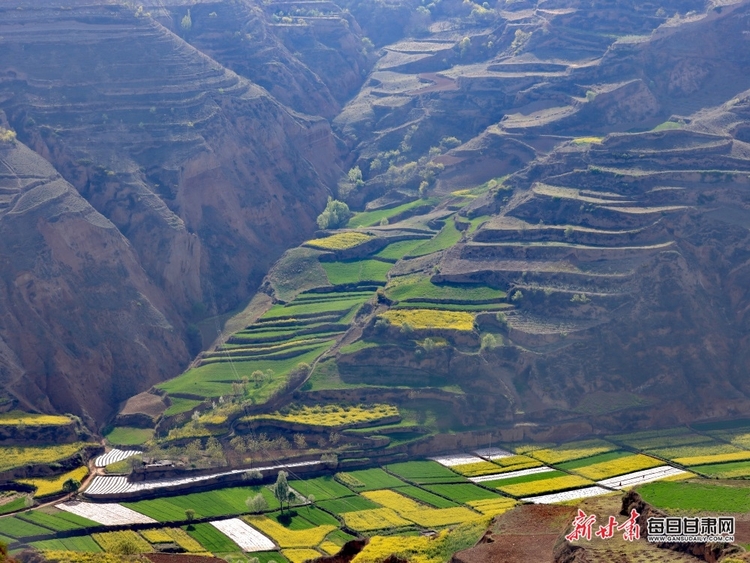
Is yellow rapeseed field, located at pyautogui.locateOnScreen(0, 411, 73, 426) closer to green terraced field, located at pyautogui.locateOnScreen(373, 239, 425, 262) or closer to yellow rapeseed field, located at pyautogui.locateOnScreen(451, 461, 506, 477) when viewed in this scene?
yellow rapeseed field, located at pyautogui.locateOnScreen(451, 461, 506, 477)

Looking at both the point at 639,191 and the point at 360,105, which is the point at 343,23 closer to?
the point at 360,105

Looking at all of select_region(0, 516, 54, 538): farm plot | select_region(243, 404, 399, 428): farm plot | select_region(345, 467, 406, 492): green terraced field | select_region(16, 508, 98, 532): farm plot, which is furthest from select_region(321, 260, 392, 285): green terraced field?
select_region(0, 516, 54, 538): farm plot

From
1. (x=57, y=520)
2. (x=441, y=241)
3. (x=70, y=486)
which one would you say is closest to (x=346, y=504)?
(x=57, y=520)

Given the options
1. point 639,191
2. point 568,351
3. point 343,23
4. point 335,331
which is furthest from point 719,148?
point 343,23

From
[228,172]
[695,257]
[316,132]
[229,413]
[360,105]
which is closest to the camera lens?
[229,413]

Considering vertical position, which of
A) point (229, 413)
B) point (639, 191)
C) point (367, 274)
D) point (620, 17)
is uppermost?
point (620, 17)

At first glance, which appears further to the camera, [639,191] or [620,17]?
[620,17]

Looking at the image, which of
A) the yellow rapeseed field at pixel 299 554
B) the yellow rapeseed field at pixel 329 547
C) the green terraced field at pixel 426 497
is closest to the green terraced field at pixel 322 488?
A: the green terraced field at pixel 426 497
